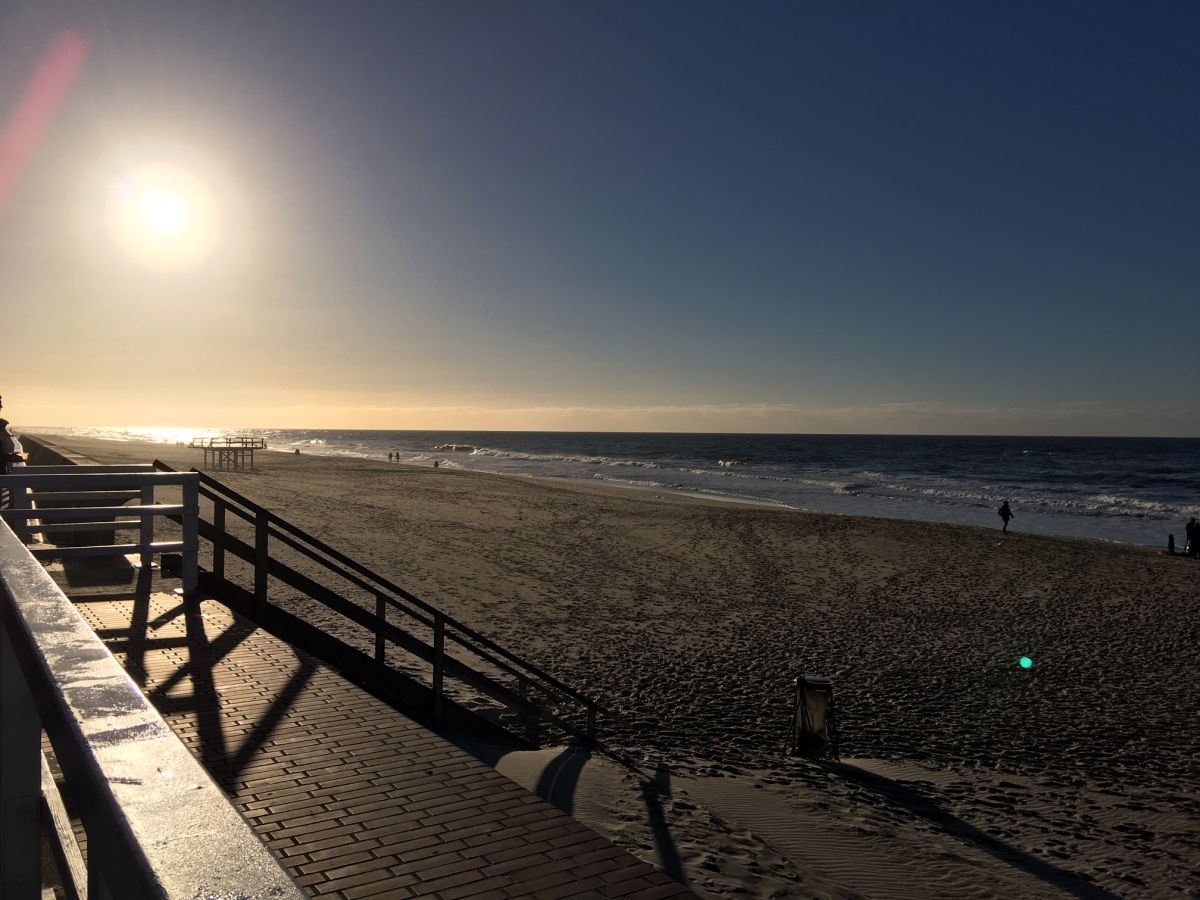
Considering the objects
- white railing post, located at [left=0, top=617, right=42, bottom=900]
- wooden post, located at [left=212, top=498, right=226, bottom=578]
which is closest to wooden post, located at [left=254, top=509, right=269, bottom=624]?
wooden post, located at [left=212, top=498, right=226, bottom=578]

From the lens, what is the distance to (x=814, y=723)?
33.6 feet

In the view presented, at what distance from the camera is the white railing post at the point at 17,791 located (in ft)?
6.16

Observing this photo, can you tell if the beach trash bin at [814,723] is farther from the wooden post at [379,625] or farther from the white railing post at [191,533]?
the white railing post at [191,533]

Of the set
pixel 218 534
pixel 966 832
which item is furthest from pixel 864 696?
pixel 218 534

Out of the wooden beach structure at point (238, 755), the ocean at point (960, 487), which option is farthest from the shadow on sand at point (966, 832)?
the ocean at point (960, 487)

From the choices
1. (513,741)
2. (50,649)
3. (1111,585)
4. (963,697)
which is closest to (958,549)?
(1111,585)

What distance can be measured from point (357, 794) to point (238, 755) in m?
0.98

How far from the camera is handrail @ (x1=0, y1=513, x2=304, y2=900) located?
0.94 meters

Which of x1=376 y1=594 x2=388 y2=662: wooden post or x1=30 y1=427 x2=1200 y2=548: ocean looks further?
x1=30 y1=427 x2=1200 y2=548: ocean

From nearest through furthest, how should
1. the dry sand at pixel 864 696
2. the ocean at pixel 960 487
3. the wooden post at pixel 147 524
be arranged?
the dry sand at pixel 864 696 < the wooden post at pixel 147 524 < the ocean at pixel 960 487

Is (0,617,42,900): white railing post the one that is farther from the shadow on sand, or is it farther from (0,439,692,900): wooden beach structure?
the shadow on sand

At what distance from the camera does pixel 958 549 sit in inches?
1126

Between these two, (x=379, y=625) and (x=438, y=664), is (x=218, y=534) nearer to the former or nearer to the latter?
(x=379, y=625)

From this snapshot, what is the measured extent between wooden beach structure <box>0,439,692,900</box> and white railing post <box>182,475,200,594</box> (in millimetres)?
55
